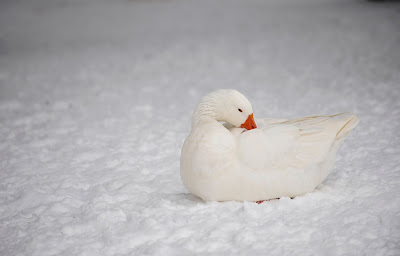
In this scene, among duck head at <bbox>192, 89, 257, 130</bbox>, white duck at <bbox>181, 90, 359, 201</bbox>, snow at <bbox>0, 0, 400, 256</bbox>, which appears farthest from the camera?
duck head at <bbox>192, 89, 257, 130</bbox>

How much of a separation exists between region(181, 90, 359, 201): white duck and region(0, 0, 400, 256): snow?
0.10 meters

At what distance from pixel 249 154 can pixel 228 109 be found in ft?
1.16

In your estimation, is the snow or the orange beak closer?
the snow

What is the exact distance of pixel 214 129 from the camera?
247 cm

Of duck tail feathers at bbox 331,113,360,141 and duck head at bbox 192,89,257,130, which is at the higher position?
duck head at bbox 192,89,257,130

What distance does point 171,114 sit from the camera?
446 centimetres

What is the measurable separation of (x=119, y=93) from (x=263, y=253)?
11.4 ft

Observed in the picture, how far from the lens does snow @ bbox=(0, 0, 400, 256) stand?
7.41 feet

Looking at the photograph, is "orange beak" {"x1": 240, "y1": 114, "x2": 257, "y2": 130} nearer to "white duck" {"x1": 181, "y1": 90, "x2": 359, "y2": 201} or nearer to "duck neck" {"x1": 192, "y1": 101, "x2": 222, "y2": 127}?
"white duck" {"x1": 181, "y1": 90, "x2": 359, "y2": 201}

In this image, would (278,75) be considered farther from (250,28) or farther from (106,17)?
(106,17)

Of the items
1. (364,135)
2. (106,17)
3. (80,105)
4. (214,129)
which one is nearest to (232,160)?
(214,129)

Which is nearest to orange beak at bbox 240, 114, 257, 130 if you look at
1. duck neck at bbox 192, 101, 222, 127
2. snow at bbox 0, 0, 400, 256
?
duck neck at bbox 192, 101, 222, 127

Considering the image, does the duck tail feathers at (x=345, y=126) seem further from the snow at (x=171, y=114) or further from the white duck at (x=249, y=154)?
the snow at (x=171, y=114)

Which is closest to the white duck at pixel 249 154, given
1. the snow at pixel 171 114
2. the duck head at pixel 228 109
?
the duck head at pixel 228 109
